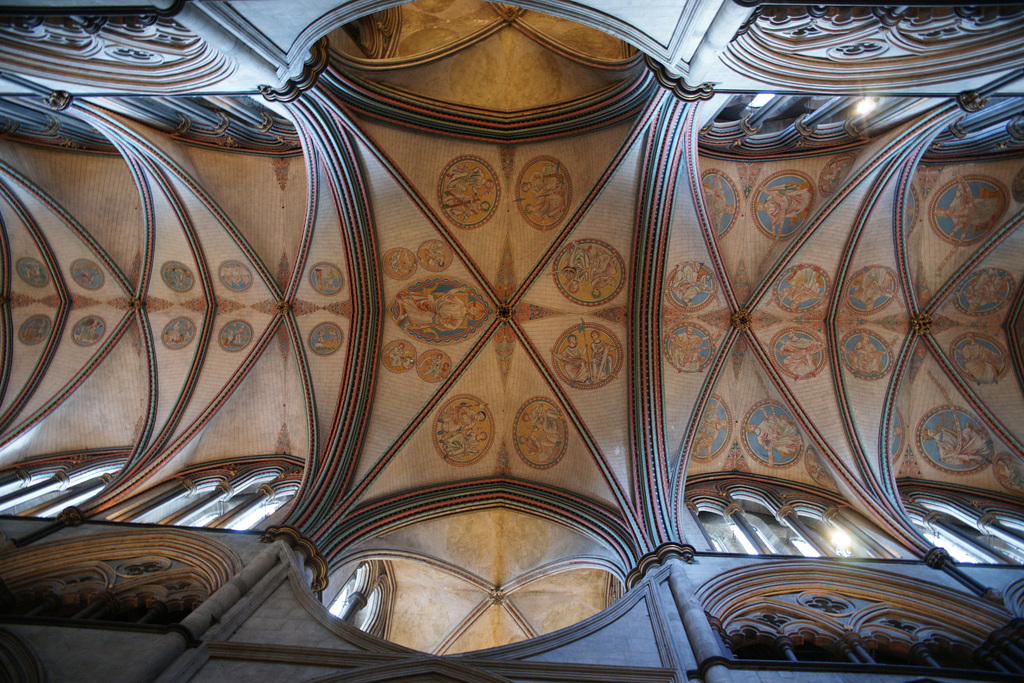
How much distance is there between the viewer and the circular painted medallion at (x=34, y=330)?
460 inches

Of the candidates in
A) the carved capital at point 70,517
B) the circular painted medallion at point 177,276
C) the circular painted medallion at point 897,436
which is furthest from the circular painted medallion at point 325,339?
the circular painted medallion at point 897,436

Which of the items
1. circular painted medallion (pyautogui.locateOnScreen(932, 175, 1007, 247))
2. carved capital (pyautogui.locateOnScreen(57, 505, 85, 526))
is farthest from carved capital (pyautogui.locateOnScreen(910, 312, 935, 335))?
carved capital (pyautogui.locateOnScreen(57, 505, 85, 526))

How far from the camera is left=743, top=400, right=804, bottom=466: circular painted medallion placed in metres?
10.9

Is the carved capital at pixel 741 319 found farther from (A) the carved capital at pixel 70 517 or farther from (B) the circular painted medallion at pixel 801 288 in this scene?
(A) the carved capital at pixel 70 517

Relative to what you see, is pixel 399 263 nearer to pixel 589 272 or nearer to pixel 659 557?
pixel 589 272

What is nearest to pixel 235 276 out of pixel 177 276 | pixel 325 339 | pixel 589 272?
pixel 177 276

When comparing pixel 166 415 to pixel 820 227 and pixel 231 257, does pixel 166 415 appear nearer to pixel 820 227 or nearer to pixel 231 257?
pixel 231 257

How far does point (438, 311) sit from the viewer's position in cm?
1148

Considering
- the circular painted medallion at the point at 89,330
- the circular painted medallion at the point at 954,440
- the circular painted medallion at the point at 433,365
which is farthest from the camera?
the circular painted medallion at the point at 89,330

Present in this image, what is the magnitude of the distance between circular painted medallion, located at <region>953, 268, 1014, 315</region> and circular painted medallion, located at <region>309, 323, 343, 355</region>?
1301cm

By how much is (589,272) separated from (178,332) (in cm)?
931

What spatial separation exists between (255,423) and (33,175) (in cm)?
662

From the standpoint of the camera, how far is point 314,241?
35.9 ft

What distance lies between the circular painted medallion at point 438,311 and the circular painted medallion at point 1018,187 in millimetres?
10123
